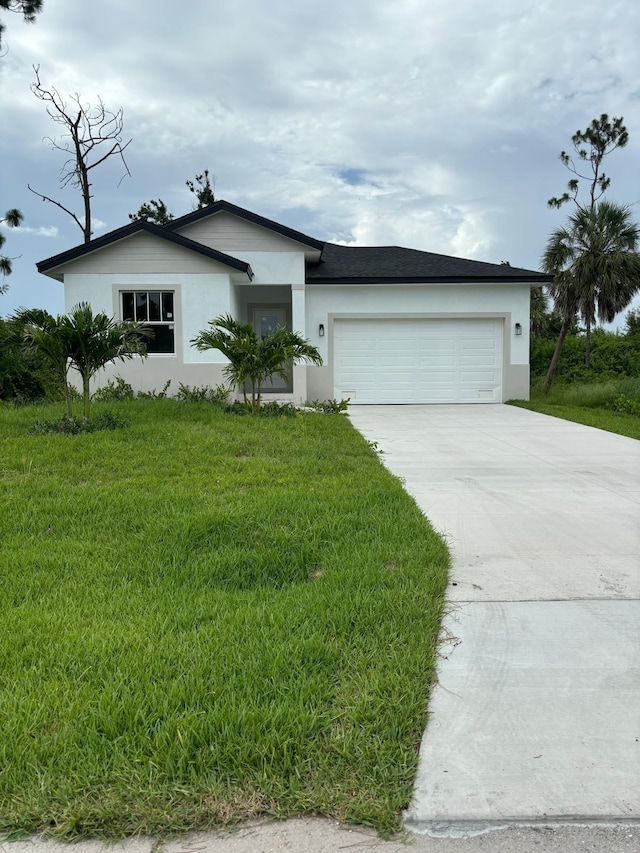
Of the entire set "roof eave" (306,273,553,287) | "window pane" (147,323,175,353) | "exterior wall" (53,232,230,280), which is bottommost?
"window pane" (147,323,175,353)

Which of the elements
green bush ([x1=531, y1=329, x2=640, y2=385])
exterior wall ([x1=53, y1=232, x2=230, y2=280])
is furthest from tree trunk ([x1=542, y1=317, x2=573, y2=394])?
exterior wall ([x1=53, y1=232, x2=230, y2=280])

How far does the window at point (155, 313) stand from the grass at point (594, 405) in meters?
8.88

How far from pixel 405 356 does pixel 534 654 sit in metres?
13.6

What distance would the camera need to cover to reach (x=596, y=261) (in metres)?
17.1

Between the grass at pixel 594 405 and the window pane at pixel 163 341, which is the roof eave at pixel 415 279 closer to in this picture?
the grass at pixel 594 405

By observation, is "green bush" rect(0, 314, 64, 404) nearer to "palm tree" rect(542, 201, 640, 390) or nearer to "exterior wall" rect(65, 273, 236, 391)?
"exterior wall" rect(65, 273, 236, 391)

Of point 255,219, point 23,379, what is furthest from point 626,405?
point 23,379

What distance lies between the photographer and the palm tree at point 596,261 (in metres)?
16.9

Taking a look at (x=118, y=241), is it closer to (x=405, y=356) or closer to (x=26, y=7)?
(x=26, y=7)

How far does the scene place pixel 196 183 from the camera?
103 feet

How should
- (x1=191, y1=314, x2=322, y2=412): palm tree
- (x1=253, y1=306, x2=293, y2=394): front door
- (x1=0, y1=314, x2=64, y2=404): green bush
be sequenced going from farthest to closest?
1. (x1=253, y1=306, x2=293, y2=394): front door
2. (x1=0, y1=314, x2=64, y2=404): green bush
3. (x1=191, y1=314, x2=322, y2=412): palm tree

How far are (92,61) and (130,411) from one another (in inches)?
508

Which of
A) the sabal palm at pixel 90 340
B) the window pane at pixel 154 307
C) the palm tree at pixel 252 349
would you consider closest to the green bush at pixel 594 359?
the palm tree at pixel 252 349

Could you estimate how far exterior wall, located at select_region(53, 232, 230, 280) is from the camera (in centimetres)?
1390
